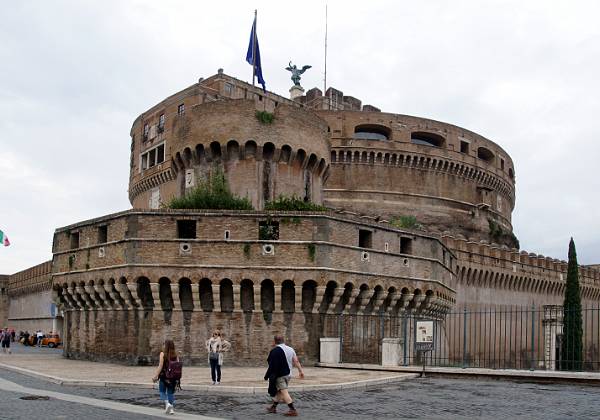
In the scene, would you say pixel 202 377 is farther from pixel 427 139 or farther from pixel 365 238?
pixel 427 139

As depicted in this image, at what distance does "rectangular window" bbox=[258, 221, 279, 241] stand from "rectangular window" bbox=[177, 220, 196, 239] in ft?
7.69

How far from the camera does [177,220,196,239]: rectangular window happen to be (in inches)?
944

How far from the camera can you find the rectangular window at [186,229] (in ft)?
78.7

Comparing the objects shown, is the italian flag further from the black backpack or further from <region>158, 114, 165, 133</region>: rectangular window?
the black backpack

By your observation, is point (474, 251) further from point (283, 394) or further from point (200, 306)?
point (283, 394)

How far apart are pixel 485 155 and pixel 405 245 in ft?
134

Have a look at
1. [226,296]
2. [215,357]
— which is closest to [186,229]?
[226,296]

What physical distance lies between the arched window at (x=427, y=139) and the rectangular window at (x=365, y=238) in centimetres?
3481

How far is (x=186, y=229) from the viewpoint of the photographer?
2420 cm

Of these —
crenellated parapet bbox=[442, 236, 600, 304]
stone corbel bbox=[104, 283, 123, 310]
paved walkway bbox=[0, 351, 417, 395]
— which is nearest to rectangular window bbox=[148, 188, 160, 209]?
crenellated parapet bbox=[442, 236, 600, 304]

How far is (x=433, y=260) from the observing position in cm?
2728

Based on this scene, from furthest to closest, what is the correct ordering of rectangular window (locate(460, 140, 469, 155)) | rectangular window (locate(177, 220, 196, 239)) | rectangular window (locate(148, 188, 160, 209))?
rectangular window (locate(460, 140, 469, 155)), rectangular window (locate(148, 188, 160, 209)), rectangular window (locate(177, 220, 196, 239))

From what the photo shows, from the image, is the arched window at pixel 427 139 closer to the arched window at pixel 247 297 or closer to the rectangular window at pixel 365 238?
the rectangular window at pixel 365 238

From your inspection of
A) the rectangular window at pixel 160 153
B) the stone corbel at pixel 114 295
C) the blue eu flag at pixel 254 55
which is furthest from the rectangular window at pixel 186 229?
the rectangular window at pixel 160 153
